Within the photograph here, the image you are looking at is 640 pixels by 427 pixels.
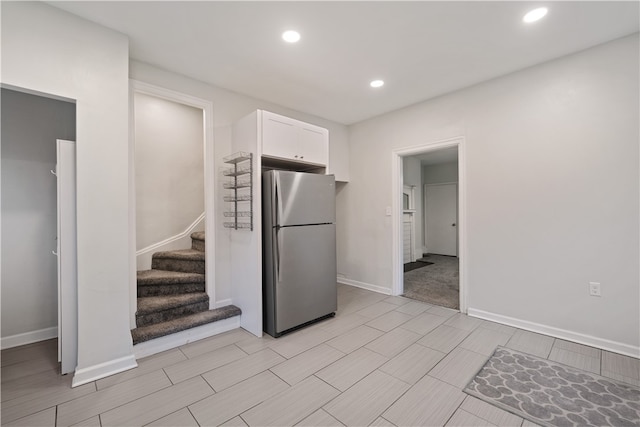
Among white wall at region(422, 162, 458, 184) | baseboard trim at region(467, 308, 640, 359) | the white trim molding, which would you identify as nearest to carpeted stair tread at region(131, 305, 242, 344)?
the white trim molding

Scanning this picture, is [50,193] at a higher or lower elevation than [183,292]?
higher

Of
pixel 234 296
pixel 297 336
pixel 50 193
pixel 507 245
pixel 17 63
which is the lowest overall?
pixel 297 336

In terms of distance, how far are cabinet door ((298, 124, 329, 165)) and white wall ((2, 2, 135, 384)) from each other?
1646 millimetres

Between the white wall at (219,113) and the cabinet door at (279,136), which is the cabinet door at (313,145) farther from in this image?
the white wall at (219,113)

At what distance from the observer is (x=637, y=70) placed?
2244mm

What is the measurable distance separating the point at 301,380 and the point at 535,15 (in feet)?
10.6

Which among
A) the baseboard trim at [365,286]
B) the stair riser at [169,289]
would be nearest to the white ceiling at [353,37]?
the stair riser at [169,289]

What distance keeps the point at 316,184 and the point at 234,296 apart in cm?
158

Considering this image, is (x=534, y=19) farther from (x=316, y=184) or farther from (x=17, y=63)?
(x=17, y=63)

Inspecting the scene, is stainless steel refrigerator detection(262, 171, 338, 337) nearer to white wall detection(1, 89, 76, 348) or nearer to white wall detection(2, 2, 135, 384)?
white wall detection(2, 2, 135, 384)

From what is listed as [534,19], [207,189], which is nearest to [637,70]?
[534,19]

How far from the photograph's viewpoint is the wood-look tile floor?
1.64 meters

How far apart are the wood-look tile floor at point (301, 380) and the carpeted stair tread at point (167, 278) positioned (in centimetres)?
71

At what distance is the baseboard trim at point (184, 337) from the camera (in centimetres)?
234
